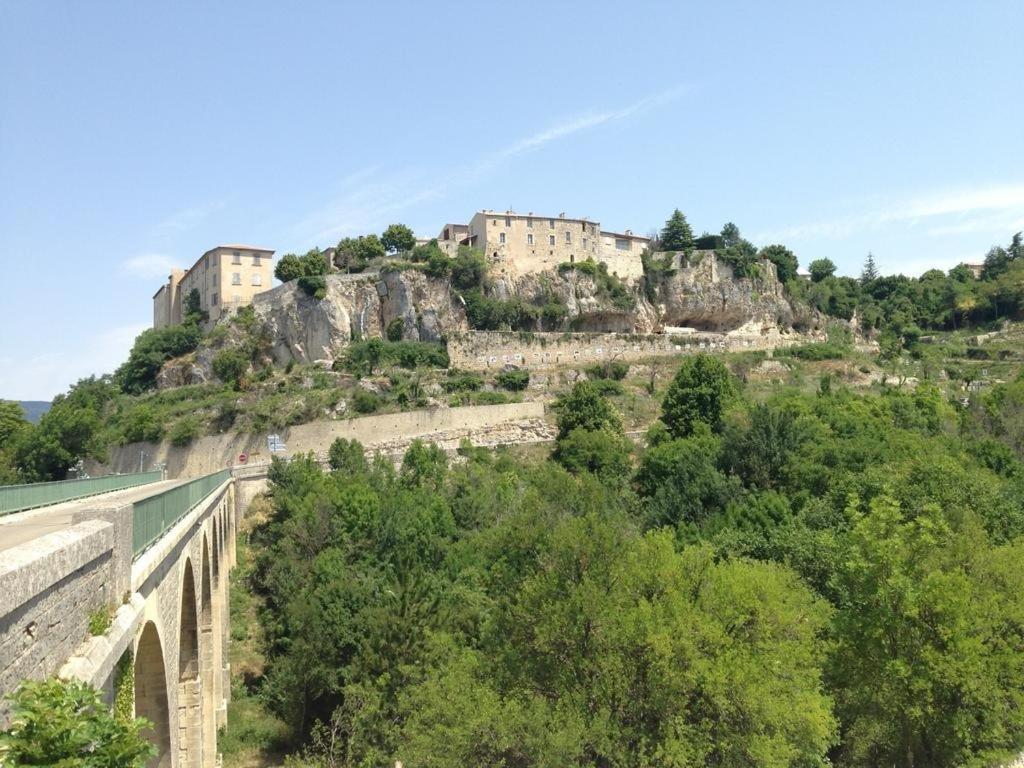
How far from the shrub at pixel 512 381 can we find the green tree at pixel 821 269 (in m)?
37.9

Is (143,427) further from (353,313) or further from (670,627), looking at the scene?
(670,627)

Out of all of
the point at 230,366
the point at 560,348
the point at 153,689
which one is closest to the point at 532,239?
the point at 560,348

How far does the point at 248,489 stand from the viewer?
3919 cm

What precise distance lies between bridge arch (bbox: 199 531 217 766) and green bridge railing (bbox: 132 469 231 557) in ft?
7.48

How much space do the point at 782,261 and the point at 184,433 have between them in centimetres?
4542

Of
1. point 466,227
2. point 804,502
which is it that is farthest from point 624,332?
point 804,502

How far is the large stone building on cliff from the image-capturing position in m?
56.6

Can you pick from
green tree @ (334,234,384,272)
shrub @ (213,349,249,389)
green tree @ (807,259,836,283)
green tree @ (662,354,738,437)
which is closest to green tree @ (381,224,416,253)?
green tree @ (334,234,384,272)

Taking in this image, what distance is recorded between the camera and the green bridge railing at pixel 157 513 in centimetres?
840

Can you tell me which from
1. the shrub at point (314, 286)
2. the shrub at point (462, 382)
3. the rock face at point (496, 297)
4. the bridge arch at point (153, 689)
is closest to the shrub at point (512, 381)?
the shrub at point (462, 382)

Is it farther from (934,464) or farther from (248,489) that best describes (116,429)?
(934,464)

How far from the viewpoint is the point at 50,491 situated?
13.9 m

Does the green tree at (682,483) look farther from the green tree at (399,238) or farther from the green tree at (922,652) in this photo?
the green tree at (399,238)

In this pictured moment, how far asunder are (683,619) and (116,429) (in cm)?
4110
